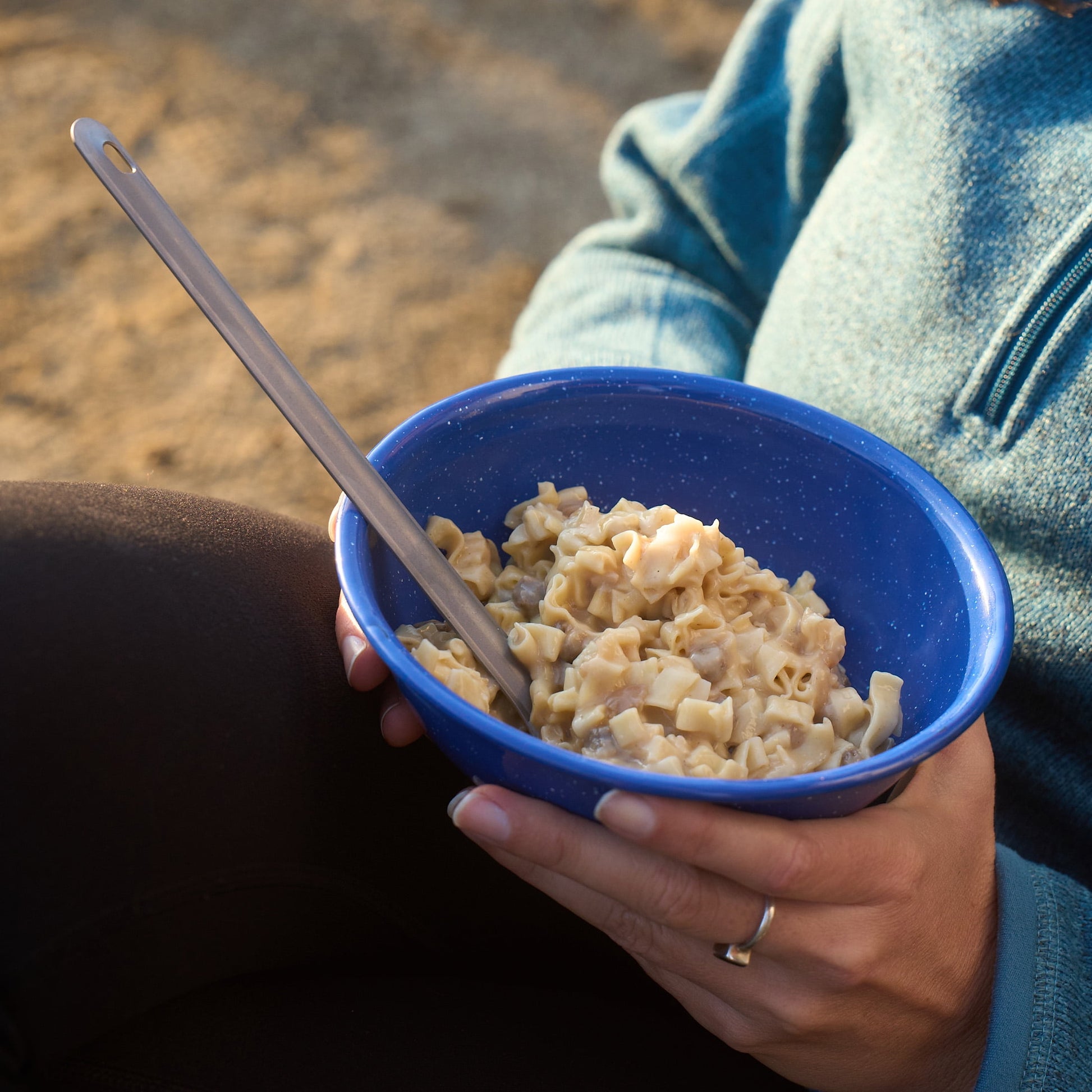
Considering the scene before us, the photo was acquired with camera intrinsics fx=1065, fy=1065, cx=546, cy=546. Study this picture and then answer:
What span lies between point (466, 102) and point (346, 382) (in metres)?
1.36

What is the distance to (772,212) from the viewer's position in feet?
4.55

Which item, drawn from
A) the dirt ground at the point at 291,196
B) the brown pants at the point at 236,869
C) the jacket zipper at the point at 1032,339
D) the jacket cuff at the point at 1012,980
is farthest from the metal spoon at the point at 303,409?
the dirt ground at the point at 291,196

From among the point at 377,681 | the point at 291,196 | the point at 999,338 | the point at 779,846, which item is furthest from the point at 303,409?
the point at 291,196

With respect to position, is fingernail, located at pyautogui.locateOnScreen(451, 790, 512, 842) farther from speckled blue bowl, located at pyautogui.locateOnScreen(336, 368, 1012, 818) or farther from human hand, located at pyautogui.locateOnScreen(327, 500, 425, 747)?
human hand, located at pyautogui.locateOnScreen(327, 500, 425, 747)

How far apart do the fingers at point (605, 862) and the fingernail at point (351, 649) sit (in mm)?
179

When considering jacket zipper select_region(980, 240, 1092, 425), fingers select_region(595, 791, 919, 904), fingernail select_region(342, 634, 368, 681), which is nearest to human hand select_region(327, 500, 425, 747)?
fingernail select_region(342, 634, 368, 681)

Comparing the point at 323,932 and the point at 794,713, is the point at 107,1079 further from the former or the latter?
the point at 794,713

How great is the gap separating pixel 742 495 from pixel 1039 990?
0.47 meters

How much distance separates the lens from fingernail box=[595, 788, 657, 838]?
0.63 metres

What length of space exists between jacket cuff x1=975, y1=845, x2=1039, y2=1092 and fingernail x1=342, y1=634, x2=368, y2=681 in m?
0.55

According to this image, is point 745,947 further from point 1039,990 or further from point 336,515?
point 336,515

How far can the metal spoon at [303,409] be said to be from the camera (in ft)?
2.35

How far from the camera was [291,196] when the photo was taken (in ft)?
9.66

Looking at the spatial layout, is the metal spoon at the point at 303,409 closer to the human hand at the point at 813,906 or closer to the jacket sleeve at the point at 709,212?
the human hand at the point at 813,906
